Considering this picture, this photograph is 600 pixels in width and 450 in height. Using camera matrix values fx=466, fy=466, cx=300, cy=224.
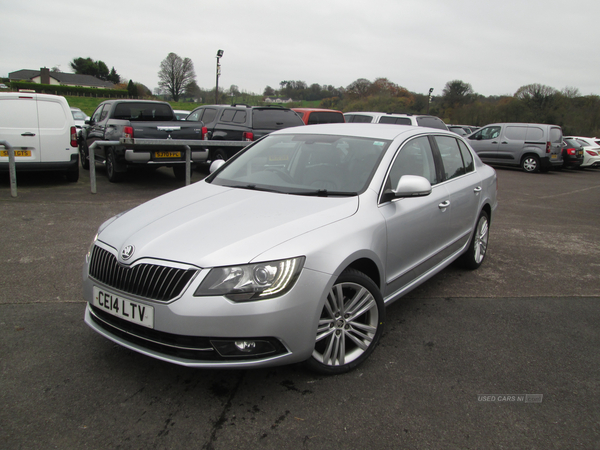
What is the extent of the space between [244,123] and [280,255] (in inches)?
362

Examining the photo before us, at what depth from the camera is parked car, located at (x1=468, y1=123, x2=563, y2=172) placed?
18.0 m

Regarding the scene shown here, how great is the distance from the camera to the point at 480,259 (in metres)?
5.38

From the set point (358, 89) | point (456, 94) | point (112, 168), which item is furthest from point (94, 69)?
point (112, 168)

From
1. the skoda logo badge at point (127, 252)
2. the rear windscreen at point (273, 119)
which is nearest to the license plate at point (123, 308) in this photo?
the skoda logo badge at point (127, 252)

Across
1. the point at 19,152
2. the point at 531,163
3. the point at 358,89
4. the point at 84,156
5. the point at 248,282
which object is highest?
the point at 358,89

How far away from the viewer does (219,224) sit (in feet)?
9.52

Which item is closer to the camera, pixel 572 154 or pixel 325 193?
pixel 325 193

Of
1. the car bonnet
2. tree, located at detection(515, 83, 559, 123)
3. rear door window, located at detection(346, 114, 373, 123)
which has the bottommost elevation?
the car bonnet

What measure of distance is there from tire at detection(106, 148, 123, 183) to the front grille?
7559 mm

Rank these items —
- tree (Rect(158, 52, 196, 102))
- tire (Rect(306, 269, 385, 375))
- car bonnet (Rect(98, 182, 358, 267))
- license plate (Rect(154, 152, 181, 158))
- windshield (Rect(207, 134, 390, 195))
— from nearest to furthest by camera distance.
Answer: car bonnet (Rect(98, 182, 358, 267)) < tire (Rect(306, 269, 385, 375)) < windshield (Rect(207, 134, 390, 195)) < license plate (Rect(154, 152, 181, 158)) < tree (Rect(158, 52, 196, 102))

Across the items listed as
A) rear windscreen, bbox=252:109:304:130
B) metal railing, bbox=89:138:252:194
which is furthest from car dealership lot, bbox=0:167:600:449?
rear windscreen, bbox=252:109:304:130

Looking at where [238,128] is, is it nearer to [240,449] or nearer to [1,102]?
[1,102]

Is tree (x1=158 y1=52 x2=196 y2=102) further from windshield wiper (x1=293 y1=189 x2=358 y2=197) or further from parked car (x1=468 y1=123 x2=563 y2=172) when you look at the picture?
windshield wiper (x1=293 y1=189 x2=358 y2=197)

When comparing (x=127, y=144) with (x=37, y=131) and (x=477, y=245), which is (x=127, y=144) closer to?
(x=37, y=131)
